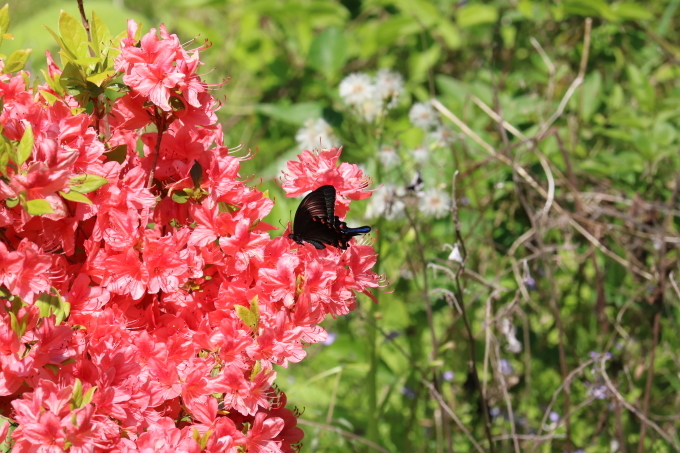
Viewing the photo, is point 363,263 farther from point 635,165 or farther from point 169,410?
point 635,165

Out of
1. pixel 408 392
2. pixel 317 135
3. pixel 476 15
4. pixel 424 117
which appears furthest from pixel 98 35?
pixel 476 15

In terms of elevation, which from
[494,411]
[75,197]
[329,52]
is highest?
[75,197]

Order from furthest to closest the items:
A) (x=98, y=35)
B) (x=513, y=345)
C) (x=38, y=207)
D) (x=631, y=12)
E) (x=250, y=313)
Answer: (x=631, y=12)
(x=513, y=345)
(x=98, y=35)
(x=250, y=313)
(x=38, y=207)

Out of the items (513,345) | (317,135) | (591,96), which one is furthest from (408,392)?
(591,96)

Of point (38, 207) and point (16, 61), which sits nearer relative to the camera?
point (38, 207)

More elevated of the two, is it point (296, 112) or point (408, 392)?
point (296, 112)

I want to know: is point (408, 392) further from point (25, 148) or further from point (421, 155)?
point (25, 148)

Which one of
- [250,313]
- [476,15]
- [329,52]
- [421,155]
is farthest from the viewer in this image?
[476,15]

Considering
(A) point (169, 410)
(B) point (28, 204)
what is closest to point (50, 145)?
(B) point (28, 204)

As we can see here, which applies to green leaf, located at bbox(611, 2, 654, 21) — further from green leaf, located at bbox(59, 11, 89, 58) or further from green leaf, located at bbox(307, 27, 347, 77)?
green leaf, located at bbox(59, 11, 89, 58)
